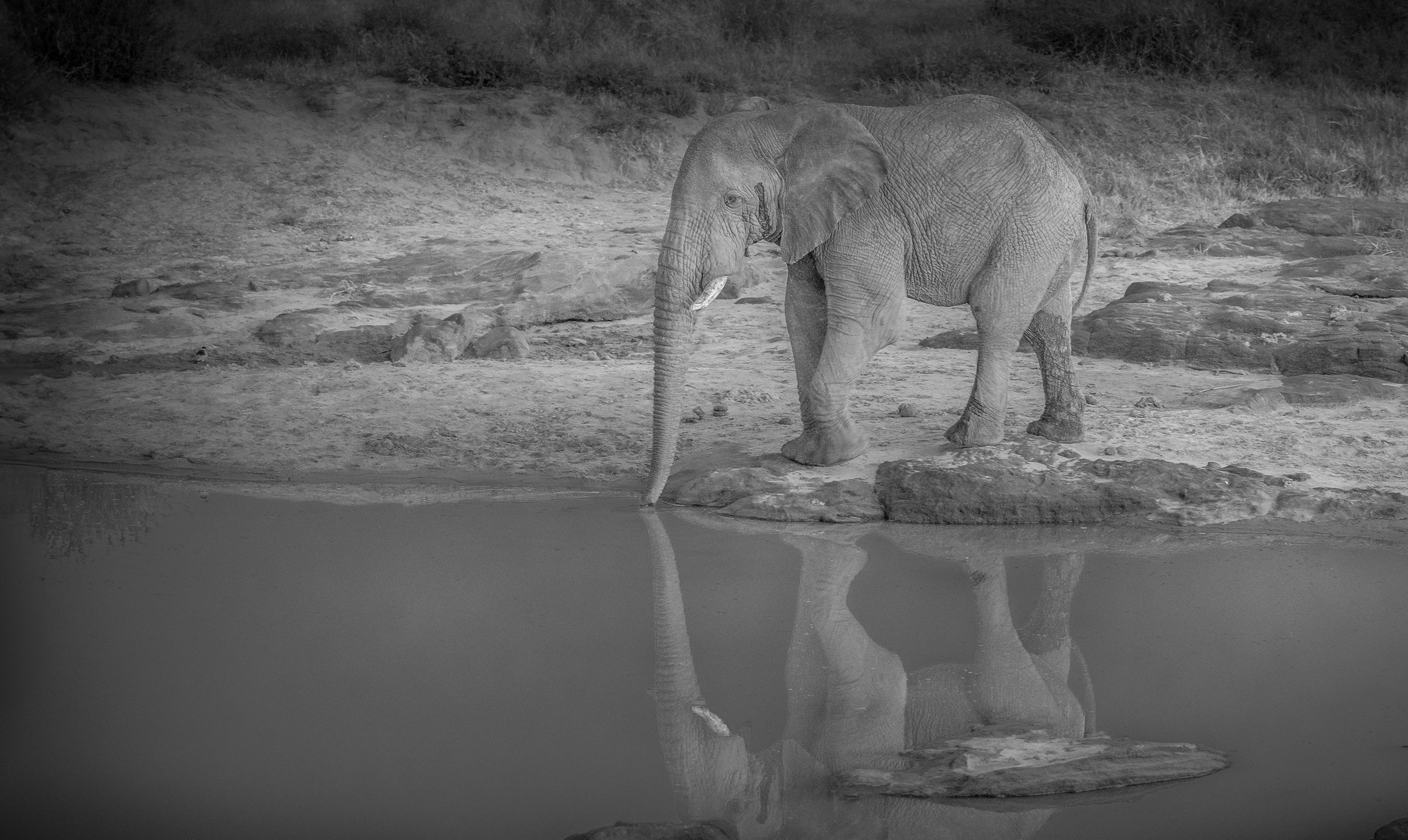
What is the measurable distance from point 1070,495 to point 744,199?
203 centimetres

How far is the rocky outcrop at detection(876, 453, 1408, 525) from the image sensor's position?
21.4 feet

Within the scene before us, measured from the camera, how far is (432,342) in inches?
363

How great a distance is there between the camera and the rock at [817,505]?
21.8 feet

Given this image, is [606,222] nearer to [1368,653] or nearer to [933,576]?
[933,576]

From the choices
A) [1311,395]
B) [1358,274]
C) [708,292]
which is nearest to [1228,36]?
[1358,274]

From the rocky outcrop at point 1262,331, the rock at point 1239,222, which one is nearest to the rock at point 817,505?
the rocky outcrop at point 1262,331

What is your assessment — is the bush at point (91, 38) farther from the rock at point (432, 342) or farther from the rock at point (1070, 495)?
the rock at point (1070, 495)

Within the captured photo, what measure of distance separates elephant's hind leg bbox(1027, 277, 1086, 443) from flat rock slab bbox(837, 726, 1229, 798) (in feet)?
9.24

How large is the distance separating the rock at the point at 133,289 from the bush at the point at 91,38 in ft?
13.7

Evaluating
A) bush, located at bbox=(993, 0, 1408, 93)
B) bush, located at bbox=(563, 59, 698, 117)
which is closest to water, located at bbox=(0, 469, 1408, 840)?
bush, located at bbox=(563, 59, 698, 117)

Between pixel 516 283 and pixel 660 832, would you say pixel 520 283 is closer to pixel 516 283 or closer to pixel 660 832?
pixel 516 283

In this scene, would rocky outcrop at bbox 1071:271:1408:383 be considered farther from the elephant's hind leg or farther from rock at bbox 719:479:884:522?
rock at bbox 719:479:884:522

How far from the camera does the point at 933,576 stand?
607 cm

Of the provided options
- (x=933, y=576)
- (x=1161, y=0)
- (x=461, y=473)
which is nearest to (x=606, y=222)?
(x=461, y=473)
